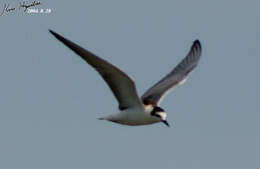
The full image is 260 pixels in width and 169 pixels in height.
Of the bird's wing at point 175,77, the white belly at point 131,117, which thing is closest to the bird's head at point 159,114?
the white belly at point 131,117

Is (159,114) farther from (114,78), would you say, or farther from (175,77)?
(175,77)

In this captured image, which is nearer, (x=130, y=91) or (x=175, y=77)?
(x=130, y=91)

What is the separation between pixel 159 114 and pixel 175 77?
3.04m

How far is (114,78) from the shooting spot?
17031 mm

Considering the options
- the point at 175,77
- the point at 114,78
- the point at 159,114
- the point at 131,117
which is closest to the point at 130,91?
the point at 114,78

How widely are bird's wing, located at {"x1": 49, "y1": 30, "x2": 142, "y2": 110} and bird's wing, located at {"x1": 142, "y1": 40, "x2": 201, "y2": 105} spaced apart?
161cm

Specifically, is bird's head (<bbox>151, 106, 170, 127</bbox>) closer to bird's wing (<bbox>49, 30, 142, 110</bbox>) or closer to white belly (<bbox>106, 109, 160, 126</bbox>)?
white belly (<bbox>106, 109, 160, 126</bbox>)

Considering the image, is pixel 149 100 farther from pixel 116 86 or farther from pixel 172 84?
pixel 116 86

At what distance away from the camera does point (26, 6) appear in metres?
20.9

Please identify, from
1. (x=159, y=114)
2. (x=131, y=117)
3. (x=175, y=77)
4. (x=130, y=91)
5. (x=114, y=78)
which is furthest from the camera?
(x=175, y=77)

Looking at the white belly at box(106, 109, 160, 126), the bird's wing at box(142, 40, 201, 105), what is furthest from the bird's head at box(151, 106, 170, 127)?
the bird's wing at box(142, 40, 201, 105)

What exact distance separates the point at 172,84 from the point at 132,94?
10.6 ft

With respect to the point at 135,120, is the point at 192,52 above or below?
above

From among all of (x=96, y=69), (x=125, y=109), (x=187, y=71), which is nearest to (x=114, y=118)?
(x=125, y=109)
